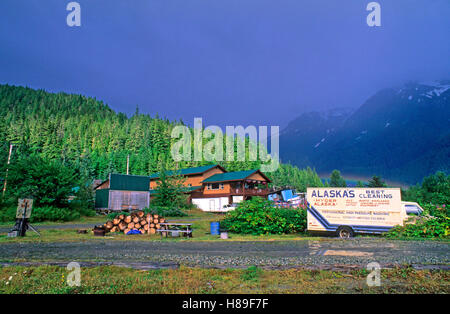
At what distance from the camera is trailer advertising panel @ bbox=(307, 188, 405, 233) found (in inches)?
620

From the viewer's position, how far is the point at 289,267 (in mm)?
7543

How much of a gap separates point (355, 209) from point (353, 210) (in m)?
0.12

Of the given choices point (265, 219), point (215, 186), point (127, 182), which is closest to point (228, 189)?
point (215, 186)

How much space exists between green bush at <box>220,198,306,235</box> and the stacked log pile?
218 inches

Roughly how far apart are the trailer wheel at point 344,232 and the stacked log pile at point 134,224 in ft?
38.2

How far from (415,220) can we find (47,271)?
59.6 feet

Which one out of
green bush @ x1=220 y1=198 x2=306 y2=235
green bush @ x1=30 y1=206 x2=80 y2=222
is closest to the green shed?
green bush @ x1=30 y1=206 x2=80 y2=222

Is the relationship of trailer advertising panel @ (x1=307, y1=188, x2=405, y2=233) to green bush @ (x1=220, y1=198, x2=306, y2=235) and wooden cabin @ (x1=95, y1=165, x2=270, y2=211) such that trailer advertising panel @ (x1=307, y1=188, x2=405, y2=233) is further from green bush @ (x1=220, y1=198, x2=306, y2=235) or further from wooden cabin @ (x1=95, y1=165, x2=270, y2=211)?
wooden cabin @ (x1=95, y1=165, x2=270, y2=211)

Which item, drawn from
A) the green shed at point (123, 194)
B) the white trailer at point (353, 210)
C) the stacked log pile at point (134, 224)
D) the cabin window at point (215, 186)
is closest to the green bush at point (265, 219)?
the white trailer at point (353, 210)

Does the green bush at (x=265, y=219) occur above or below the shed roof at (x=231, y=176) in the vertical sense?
below

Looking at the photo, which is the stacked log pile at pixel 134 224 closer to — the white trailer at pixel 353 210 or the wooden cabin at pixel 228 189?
the white trailer at pixel 353 210

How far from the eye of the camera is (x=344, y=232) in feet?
53.9

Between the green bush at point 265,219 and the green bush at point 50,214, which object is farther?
the green bush at point 50,214

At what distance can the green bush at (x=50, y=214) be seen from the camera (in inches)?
1056
